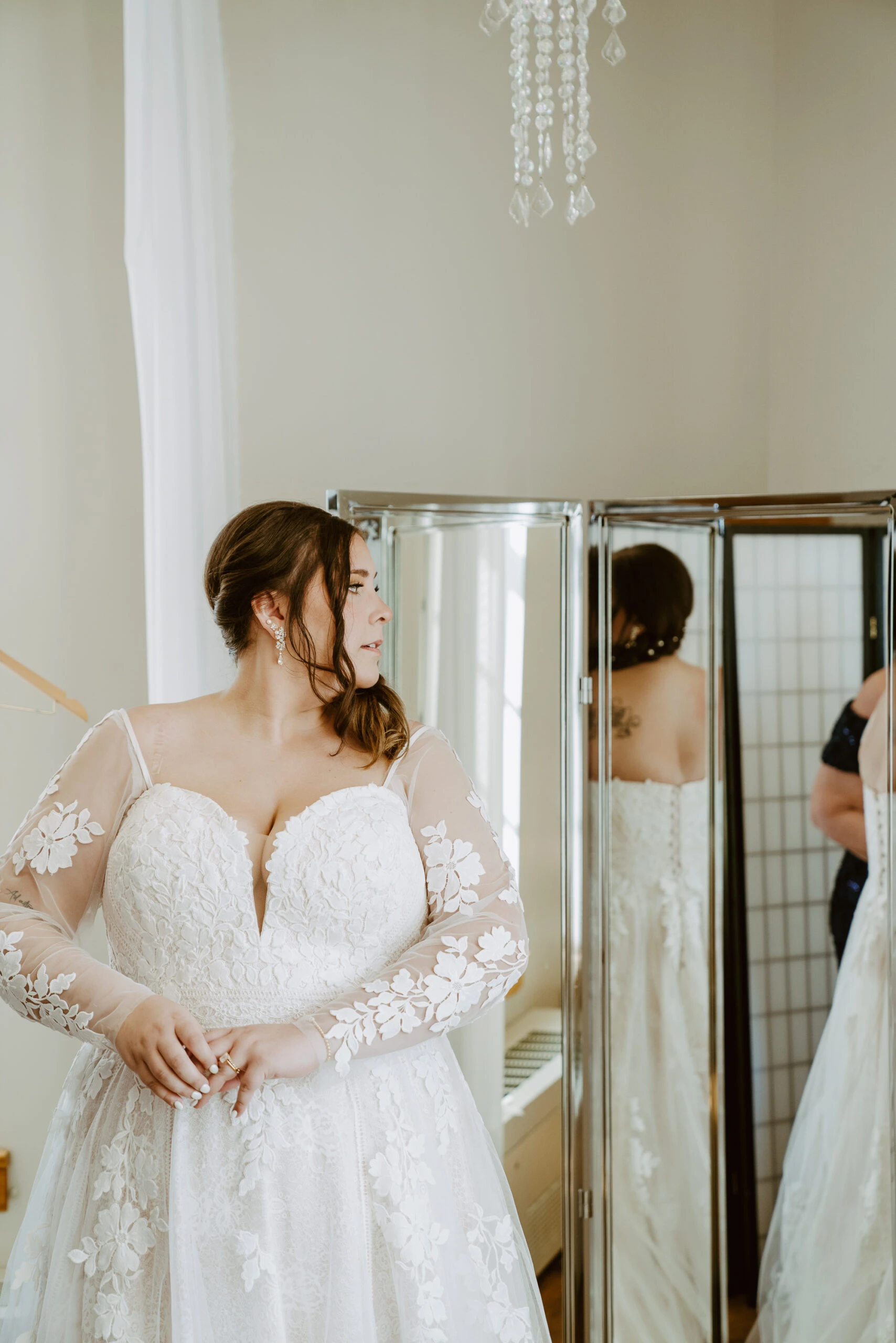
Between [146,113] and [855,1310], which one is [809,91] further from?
[855,1310]

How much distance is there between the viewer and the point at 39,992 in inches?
48.9

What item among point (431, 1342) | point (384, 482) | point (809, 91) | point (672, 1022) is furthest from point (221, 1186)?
point (809, 91)

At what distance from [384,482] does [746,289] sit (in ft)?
3.08

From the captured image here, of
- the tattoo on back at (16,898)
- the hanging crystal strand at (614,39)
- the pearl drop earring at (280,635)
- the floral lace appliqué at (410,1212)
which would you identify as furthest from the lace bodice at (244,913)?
the hanging crystal strand at (614,39)

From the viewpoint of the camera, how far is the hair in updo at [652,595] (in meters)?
1.99

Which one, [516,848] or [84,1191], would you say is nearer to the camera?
[84,1191]

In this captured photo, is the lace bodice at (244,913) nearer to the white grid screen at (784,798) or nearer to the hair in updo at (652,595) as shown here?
the hair in updo at (652,595)

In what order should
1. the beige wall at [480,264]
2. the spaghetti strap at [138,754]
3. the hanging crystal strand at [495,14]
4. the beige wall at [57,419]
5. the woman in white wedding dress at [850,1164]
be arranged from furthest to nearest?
1. the beige wall at [480,264]
2. the beige wall at [57,419]
3. the woman in white wedding dress at [850,1164]
4. the hanging crystal strand at [495,14]
5. the spaghetti strap at [138,754]

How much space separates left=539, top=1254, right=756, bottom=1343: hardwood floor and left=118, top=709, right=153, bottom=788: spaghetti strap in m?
1.23

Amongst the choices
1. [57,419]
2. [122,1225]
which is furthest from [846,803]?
[57,419]

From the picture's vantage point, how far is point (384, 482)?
7.86 ft

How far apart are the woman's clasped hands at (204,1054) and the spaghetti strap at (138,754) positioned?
11.5 inches

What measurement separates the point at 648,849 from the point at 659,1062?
381mm

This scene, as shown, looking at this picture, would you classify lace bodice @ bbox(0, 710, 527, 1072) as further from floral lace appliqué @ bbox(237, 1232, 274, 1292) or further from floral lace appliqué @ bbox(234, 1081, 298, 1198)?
floral lace appliqué @ bbox(237, 1232, 274, 1292)
